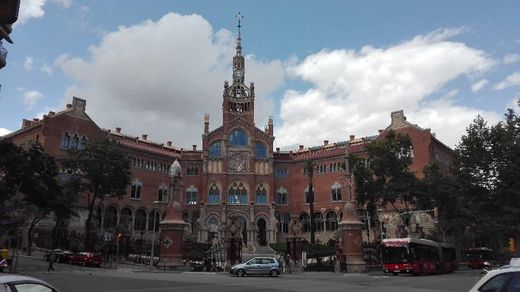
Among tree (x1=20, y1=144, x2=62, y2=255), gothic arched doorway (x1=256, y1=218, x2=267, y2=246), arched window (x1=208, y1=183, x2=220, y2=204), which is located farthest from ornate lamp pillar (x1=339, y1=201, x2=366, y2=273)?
arched window (x1=208, y1=183, x2=220, y2=204)

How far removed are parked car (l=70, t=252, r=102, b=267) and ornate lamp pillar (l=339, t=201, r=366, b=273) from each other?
19697 mm

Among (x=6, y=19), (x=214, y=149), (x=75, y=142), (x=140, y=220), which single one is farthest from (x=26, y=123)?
(x=6, y=19)

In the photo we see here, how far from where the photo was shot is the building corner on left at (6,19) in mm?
27703

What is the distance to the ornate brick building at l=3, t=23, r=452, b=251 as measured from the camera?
2451 inches

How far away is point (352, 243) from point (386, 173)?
1456 centimetres

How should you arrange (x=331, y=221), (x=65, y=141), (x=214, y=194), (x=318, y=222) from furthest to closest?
(x=318, y=222)
(x=331, y=221)
(x=214, y=194)
(x=65, y=141)

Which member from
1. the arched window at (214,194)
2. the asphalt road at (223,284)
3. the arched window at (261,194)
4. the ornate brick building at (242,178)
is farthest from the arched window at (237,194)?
the asphalt road at (223,284)

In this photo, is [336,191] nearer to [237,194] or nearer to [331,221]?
[331,221]

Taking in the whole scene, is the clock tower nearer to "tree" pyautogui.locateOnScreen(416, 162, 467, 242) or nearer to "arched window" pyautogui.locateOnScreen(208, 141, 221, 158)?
"arched window" pyautogui.locateOnScreen(208, 141, 221, 158)

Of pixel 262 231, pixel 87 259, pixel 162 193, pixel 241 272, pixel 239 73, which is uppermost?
pixel 239 73

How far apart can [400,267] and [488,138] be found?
13968 mm

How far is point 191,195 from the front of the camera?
221ft

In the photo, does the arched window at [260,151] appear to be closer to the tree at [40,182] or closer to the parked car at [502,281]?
the tree at [40,182]

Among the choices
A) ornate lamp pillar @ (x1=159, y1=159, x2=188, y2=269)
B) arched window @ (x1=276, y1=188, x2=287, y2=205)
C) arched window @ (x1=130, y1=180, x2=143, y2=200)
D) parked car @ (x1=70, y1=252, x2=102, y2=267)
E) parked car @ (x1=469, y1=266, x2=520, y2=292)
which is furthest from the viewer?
arched window @ (x1=276, y1=188, x2=287, y2=205)
